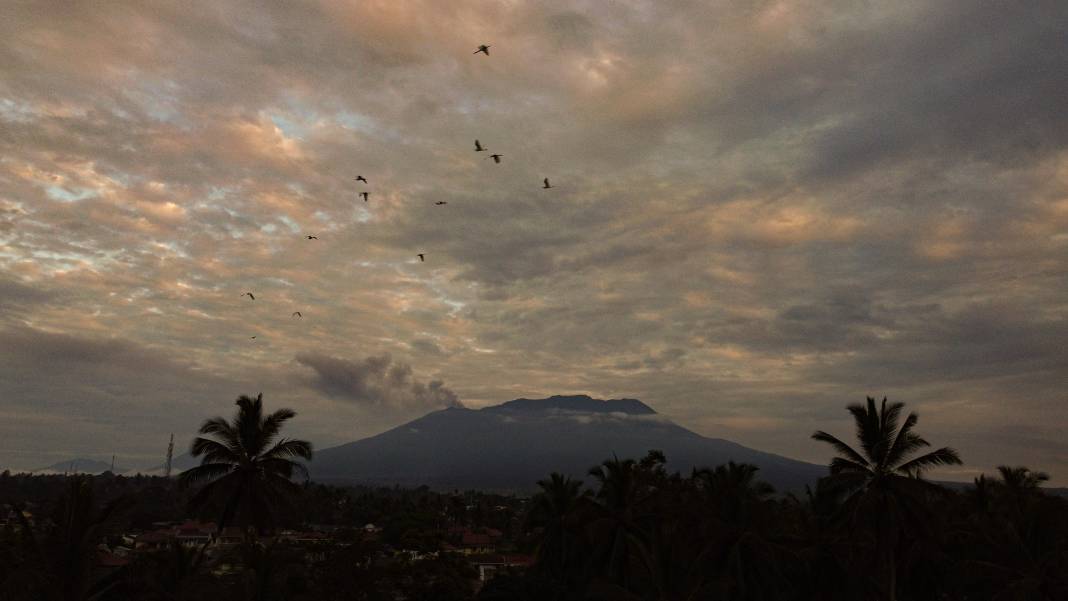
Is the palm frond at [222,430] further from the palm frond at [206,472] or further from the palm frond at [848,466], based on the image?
the palm frond at [848,466]

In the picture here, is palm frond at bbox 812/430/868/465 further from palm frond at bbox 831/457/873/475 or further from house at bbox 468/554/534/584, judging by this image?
house at bbox 468/554/534/584

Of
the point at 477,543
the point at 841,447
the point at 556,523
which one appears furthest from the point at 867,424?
the point at 477,543

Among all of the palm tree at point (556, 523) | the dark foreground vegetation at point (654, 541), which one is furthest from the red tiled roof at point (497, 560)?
the palm tree at point (556, 523)

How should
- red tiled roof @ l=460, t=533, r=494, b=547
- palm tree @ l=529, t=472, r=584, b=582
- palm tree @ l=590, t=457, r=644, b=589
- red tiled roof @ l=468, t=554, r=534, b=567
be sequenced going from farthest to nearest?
red tiled roof @ l=460, t=533, r=494, b=547, red tiled roof @ l=468, t=554, r=534, b=567, palm tree @ l=529, t=472, r=584, b=582, palm tree @ l=590, t=457, r=644, b=589

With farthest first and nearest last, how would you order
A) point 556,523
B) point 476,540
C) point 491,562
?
1. point 476,540
2. point 491,562
3. point 556,523

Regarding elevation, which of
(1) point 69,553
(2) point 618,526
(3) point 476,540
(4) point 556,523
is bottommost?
(3) point 476,540

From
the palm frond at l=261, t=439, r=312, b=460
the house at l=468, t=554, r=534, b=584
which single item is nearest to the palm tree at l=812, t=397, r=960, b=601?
the palm frond at l=261, t=439, r=312, b=460

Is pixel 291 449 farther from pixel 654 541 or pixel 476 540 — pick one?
pixel 476 540
